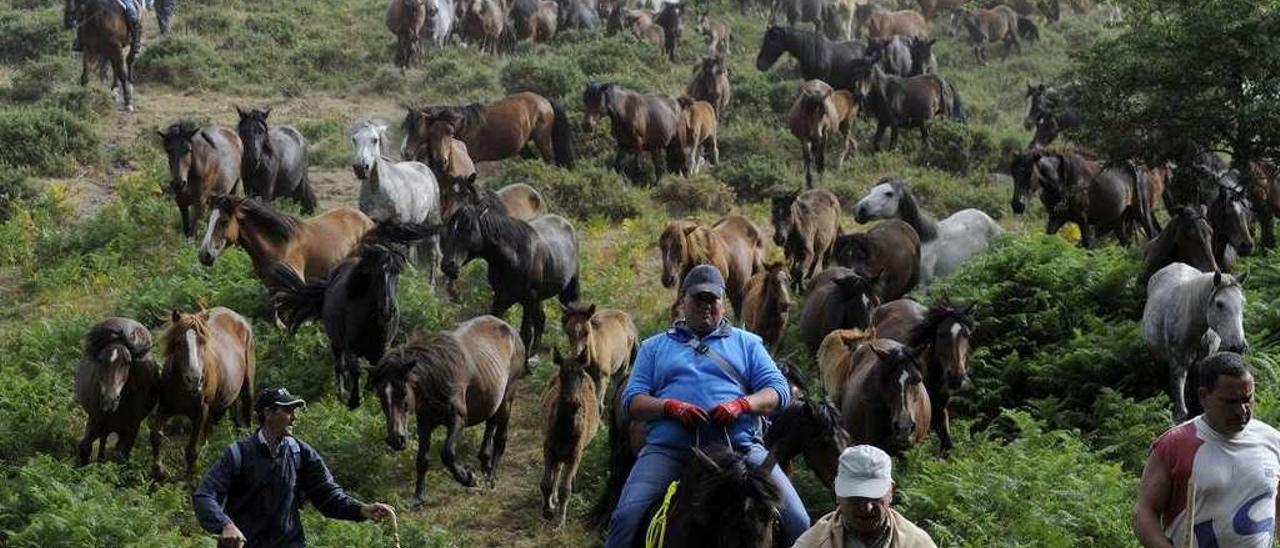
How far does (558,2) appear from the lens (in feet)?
124

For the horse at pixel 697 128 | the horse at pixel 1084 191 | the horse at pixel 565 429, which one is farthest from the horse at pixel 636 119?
the horse at pixel 565 429

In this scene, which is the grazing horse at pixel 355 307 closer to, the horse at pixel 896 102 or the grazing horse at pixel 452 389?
the grazing horse at pixel 452 389

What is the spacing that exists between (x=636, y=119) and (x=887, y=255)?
30.1 feet

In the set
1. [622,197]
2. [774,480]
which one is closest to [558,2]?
[622,197]

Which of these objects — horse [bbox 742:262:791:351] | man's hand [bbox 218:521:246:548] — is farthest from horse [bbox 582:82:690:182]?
man's hand [bbox 218:521:246:548]

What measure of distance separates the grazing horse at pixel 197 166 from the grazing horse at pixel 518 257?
157 inches

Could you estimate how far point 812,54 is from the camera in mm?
32875

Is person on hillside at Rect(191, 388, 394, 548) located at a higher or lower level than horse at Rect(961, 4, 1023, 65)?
higher

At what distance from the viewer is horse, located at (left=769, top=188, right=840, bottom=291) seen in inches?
703

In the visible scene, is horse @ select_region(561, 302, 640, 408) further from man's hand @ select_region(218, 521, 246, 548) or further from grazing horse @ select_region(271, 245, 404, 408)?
man's hand @ select_region(218, 521, 246, 548)

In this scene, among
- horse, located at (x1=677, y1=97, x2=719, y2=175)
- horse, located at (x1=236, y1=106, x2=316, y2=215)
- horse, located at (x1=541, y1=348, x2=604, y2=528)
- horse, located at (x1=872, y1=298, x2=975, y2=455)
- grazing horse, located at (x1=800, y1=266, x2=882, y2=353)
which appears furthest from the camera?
horse, located at (x1=677, y1=97, x2=719, y2=175)

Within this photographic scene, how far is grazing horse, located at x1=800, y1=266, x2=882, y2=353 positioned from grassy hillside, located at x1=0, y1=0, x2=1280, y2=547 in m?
0.82

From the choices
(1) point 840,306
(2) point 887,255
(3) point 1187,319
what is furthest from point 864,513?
(2) point 887,255

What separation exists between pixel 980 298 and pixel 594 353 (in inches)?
157
